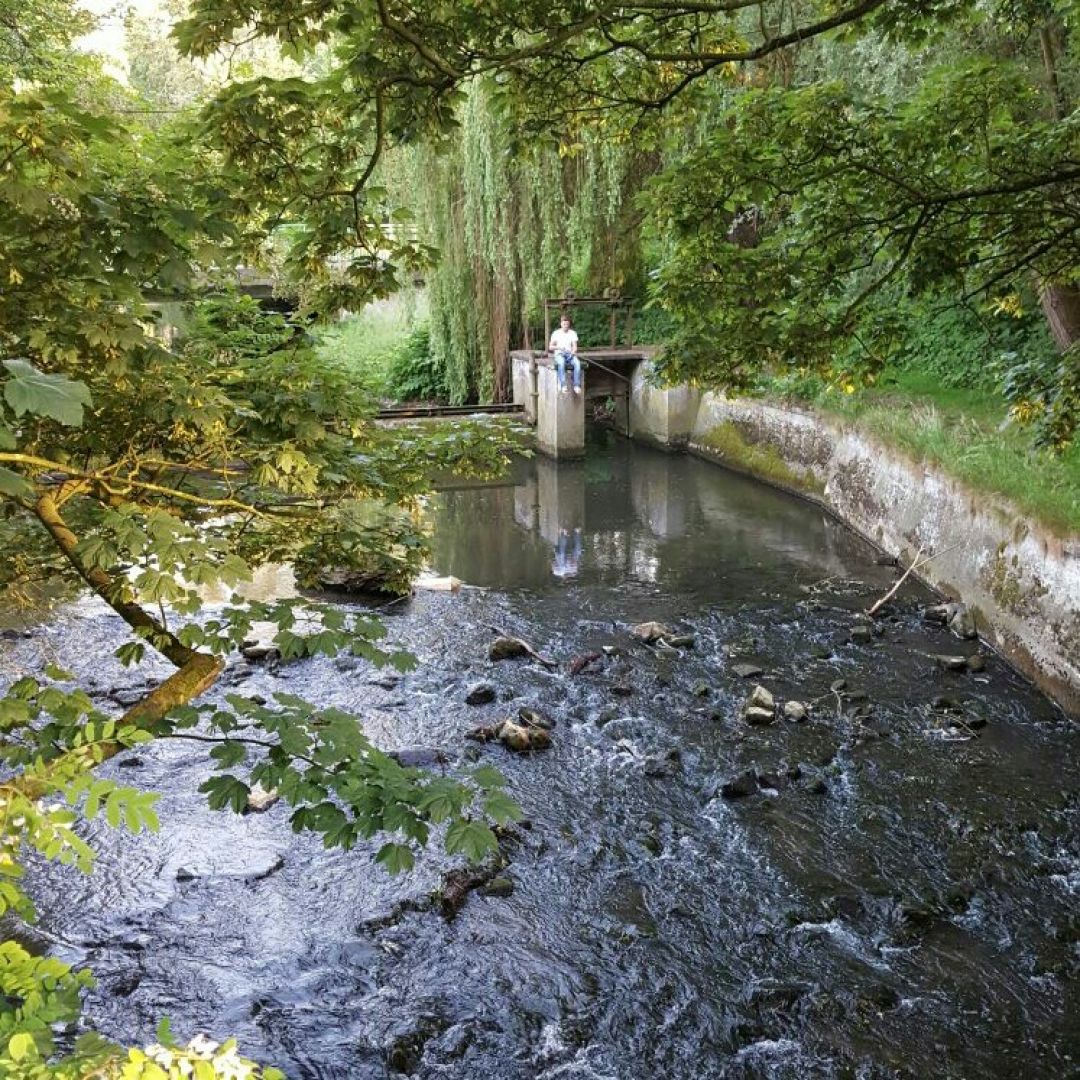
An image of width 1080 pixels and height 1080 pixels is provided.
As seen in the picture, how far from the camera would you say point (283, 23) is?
3.54 metres

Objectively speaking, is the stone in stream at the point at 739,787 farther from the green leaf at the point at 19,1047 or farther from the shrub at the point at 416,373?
the shrub at the point at 416,373

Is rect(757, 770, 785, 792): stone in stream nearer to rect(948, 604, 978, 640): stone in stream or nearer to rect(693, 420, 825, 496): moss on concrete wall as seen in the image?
rect(948, 604, 978, 640): stone in stream

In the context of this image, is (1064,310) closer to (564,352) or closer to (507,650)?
(507,650)

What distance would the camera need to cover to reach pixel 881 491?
12.7m

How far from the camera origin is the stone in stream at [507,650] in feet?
29.6

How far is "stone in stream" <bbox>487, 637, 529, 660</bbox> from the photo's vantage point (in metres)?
9.02

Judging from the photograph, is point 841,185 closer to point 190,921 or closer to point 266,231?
point 266,231

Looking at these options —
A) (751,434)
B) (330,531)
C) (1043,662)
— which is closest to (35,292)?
(330,531)

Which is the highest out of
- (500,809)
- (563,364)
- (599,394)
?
(563,364)

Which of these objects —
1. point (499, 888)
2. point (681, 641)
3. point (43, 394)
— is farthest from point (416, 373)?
point (43, 394)

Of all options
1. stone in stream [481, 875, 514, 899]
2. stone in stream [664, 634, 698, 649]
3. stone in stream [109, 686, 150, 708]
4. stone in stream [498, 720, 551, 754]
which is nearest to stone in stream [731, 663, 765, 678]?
stone in stream [664, 634, 698, 649]

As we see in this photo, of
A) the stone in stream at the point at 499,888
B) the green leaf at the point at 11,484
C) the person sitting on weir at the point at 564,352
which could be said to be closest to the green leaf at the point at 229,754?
the green leaf at the point at 11,484

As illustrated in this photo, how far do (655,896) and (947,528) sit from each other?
6.68 meters

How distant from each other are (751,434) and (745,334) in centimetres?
1168
